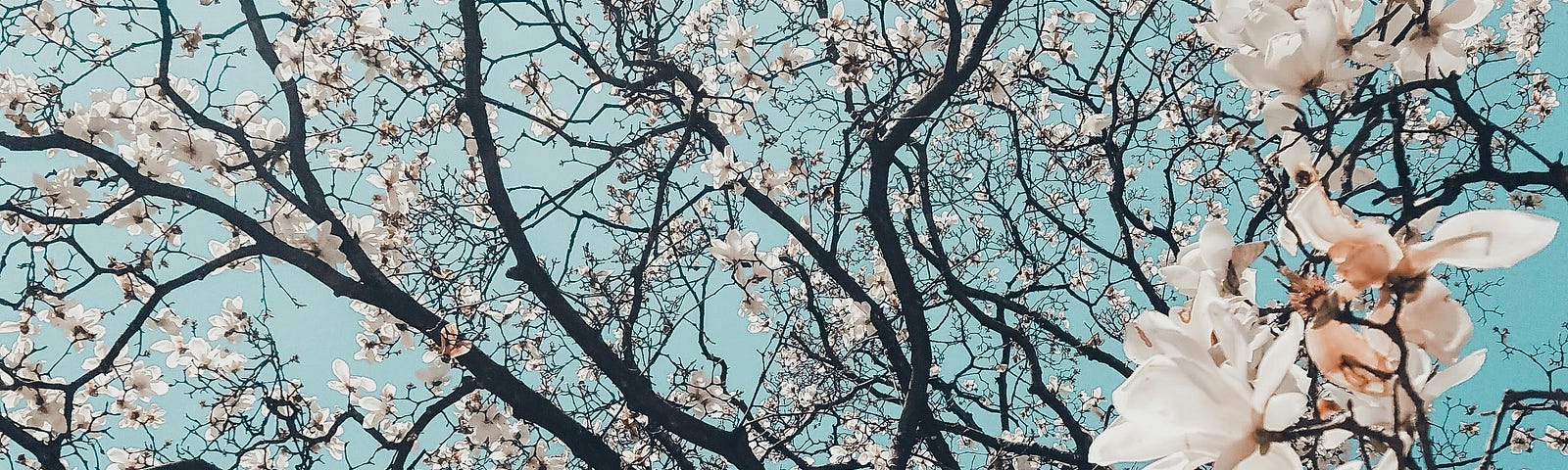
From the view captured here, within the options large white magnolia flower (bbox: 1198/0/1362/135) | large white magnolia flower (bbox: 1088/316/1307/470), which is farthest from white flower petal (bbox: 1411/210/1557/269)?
large white magnolia flower (bbox: 1198/0/1362/135)

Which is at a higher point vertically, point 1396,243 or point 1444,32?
point 1444,32

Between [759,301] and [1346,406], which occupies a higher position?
[759,301]

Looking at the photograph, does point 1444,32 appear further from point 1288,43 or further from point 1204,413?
point 1204,413

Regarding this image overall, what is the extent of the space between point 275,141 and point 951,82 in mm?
2101

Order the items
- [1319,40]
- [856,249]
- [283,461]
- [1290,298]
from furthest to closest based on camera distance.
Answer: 1. [856,249]
2. [283,461]
3. [1319,40]
4. [1290,298]

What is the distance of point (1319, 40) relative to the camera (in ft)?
2.32

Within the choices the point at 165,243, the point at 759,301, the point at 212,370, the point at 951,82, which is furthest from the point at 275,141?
the point at 951,82

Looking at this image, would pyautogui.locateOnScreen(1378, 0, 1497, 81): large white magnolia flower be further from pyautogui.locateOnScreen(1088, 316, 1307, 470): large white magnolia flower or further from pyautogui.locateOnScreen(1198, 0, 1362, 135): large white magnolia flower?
pyautogui.locateOnScreen(1088, 316, 1307, 470): large white magnolia flower

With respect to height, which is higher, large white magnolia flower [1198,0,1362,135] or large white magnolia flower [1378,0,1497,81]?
large white magnolia flower [1378,0,1497,81]

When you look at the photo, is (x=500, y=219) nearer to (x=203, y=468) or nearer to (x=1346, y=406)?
(x=203, y=468)

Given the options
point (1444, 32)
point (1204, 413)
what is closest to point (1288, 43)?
point (1444, 32)

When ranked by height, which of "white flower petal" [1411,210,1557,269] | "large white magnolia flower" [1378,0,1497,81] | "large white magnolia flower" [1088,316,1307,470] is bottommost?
"large white magnolia flower" [1088,316,1307,470]

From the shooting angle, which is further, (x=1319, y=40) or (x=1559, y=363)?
(x=1559, y=363)

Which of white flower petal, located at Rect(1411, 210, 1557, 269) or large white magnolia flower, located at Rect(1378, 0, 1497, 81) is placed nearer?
white flower petal, located at Rect(1411, 210, 1557, 269)
